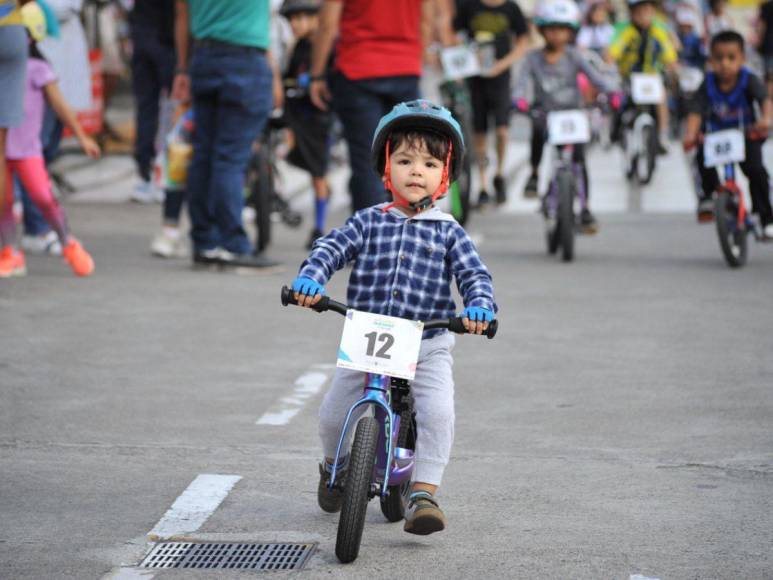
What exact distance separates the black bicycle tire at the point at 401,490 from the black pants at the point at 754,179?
6927 mm

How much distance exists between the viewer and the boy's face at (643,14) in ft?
56.6

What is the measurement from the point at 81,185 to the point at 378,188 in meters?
6.00

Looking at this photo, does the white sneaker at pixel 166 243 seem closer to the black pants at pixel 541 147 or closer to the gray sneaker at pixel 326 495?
the black pants at pixel 541 147

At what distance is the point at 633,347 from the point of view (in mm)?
8312

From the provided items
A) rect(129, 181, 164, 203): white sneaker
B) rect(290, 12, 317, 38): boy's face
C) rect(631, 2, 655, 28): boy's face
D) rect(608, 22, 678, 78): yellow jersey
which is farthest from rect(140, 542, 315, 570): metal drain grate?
rect(608, 22, 678, 78): yellow jersey

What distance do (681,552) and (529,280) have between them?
596 centimetres

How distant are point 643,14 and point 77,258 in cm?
884

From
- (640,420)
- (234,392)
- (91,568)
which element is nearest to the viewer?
(91,568)

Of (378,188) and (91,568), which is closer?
(91,568)

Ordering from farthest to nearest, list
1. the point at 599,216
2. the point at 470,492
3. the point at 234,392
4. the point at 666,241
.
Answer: the point at 599,216, the point at 666,241, the point at 234,392, the point at 470,492

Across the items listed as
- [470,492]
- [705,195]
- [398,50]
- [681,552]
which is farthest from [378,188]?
[681,552]

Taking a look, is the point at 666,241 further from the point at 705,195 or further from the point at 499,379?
the point at 499,379

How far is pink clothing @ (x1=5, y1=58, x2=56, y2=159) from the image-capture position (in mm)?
10016

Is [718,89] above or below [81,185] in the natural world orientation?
above
